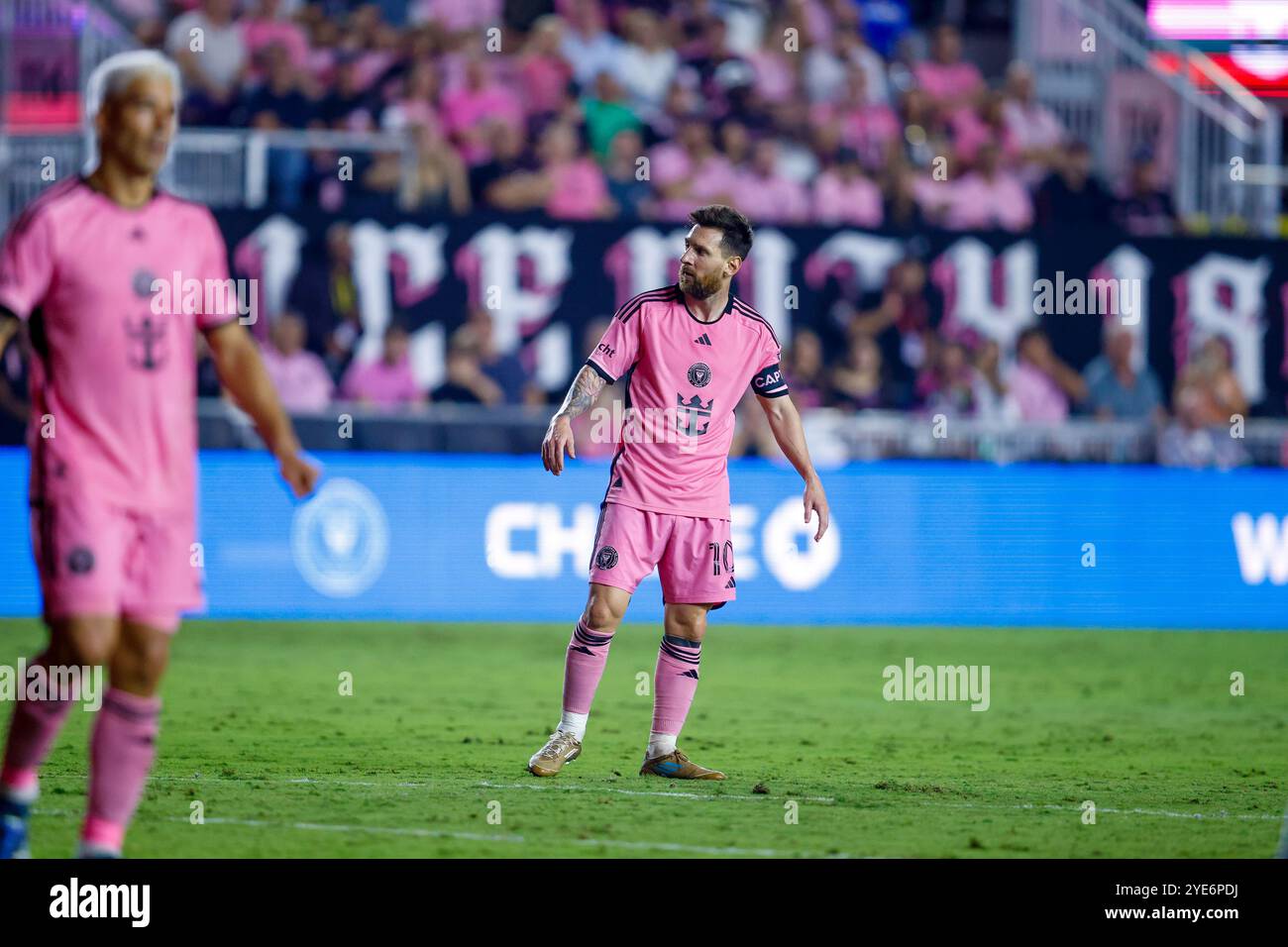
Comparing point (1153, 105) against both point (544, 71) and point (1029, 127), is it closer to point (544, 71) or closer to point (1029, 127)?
point (1029, 127)

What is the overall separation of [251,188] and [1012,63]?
8.69 m

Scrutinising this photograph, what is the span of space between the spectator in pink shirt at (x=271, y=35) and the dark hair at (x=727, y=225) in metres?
11.0

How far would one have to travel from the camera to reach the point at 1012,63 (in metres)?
20.4

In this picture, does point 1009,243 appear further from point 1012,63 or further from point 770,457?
point 1012,63

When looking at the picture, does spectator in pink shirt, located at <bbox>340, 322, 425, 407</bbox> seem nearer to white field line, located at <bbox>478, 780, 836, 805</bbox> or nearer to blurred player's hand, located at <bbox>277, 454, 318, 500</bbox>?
white field line, located at <bbox>478, 780, 836, 805</bbox>

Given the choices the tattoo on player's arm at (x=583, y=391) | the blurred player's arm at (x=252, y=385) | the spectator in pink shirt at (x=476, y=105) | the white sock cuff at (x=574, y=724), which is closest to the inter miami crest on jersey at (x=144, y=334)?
the blurred player's arm at (x=252, y=385)

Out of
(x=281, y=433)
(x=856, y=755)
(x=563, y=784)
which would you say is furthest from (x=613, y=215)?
(x=281, y=433)

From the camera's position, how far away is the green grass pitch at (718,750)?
6.82m

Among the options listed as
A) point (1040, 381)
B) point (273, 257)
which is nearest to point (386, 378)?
point (273, 257)

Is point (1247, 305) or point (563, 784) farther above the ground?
point (1247, 305)

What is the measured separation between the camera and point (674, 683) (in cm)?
826

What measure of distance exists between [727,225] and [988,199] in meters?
11.0

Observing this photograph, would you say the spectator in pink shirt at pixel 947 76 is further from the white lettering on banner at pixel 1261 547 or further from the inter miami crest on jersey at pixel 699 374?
the inter miami crest on jersey at pixel 699 374
